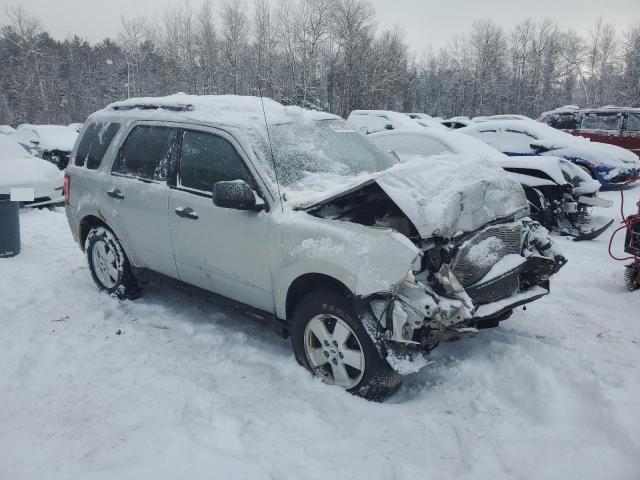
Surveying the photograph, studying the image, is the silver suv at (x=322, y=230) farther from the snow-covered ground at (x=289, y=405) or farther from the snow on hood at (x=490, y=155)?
the snow on hood at (x=490, y=155)

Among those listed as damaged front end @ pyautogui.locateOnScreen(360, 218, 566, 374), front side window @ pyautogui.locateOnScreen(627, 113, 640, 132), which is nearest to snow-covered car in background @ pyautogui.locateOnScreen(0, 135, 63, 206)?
damaged front end @ pyautogui.locateOnScreen(360, 218, 566, 374)

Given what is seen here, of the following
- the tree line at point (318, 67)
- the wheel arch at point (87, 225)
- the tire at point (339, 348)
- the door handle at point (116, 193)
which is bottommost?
the tire at point (339, 348)

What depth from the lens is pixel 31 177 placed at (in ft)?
28.9

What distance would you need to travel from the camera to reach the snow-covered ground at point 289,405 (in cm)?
255

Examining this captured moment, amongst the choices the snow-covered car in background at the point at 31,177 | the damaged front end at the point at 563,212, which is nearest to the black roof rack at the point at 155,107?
the snow-covered car in background at the point at 31,177

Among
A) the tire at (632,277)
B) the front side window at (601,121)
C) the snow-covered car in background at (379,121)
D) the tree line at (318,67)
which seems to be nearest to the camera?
the tire at (632,277)

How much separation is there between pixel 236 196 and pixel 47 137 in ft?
55.2

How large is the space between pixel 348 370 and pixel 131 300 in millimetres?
2830

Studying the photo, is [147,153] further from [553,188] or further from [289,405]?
[553,188]

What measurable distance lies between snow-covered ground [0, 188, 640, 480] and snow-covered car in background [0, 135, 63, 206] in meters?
4.95

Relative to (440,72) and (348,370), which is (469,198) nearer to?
(348,370)

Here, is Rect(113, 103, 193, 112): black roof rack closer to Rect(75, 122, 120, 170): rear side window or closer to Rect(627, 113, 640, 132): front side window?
Rect(75, 122, 120, 170): rear side window

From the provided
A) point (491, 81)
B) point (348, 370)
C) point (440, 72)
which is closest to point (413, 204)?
point (348, 370)

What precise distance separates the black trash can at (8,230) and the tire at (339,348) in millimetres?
5040
